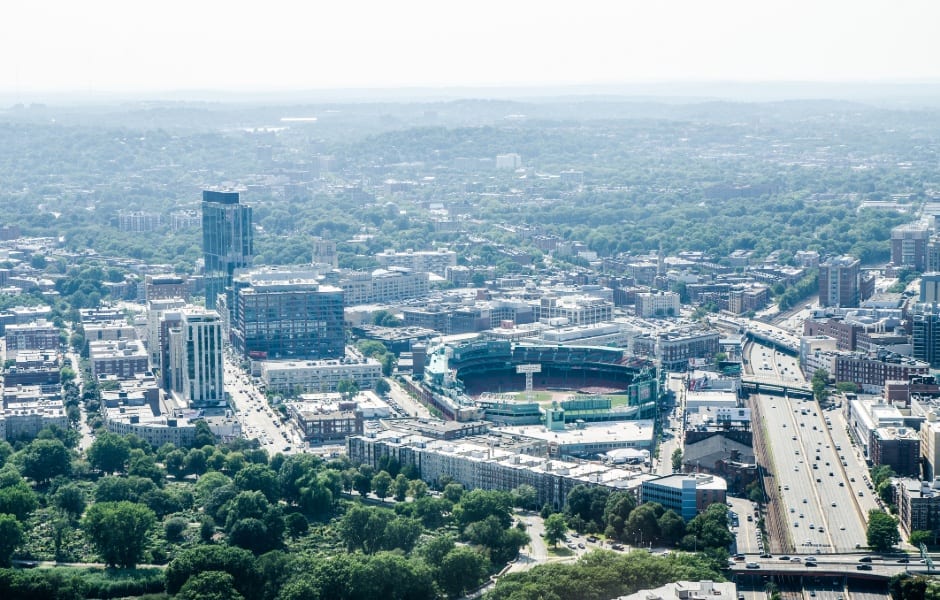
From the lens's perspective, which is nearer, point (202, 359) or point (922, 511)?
point (922, 511)

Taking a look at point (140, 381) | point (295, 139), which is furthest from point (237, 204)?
point (295, 139)

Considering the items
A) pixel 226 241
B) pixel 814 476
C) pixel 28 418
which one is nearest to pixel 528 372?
pixel 814 476

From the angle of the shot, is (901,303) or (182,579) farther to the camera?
(901,303)

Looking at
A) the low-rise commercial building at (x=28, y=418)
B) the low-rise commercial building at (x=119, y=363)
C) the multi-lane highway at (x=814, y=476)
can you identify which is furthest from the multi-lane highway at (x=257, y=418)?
the multi-lane highway at (x=814, y=476)

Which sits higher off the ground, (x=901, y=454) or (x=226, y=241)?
(x=226, y=241)

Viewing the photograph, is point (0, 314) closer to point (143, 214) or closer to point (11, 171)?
point (143, 214)

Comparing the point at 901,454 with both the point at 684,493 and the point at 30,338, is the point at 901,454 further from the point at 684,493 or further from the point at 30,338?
the point at 30,338
